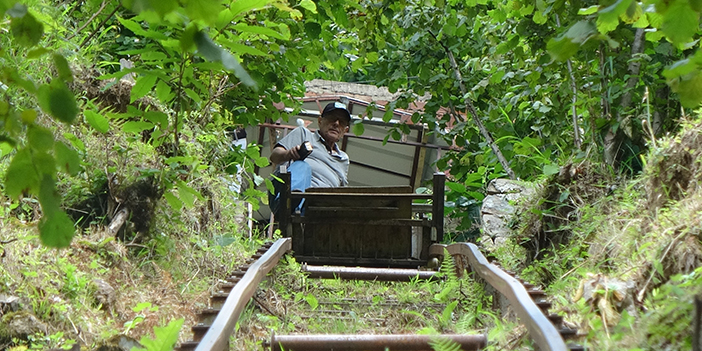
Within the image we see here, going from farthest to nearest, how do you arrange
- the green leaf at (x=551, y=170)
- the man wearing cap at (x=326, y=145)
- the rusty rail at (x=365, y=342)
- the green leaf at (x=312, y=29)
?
1. the man wearing cap at (x=326, y=145)
2. the green leaf at (x=312, y=29)
3. the green leaf at (x=551, y=170)
4. the rusty rail at (x=365, y=342)


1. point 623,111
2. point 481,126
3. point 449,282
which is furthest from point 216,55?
point 481,126

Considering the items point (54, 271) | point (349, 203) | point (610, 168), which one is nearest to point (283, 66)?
point (349, 203)

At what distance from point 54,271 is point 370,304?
1926 millimetres

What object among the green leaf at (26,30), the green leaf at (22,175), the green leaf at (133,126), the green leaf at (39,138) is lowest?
the green leaf at (22,175)

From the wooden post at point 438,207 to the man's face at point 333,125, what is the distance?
194cm

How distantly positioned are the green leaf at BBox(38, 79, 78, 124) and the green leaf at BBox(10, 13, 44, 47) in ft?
0.33

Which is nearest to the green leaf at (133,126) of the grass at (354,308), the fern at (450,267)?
the grass at (354,308)

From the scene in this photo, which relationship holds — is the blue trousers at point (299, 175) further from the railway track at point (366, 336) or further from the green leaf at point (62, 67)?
the green leaf at point (62, 67)

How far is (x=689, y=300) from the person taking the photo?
6.45 ft

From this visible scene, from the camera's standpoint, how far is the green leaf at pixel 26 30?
1080mm

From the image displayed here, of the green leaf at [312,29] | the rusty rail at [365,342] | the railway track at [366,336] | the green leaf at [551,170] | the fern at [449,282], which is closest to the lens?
the railway track at [366,336]

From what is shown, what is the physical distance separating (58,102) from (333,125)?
667cm

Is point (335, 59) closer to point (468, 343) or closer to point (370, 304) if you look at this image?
point (370, 304)

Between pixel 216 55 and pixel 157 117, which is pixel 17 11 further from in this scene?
pixel 157 117
